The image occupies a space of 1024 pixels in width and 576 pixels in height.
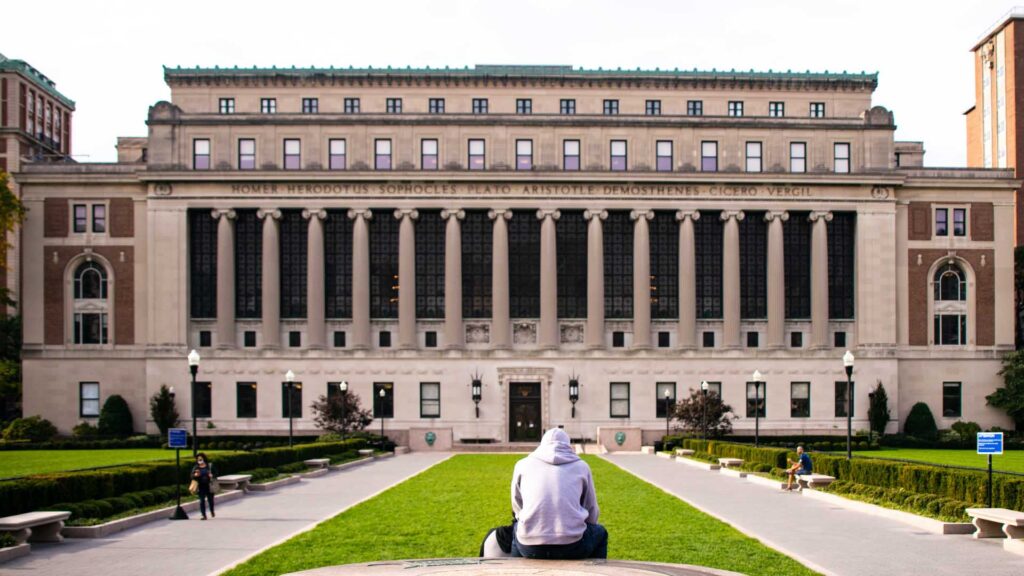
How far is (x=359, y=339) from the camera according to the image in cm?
7856

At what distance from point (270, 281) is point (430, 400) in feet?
44.0

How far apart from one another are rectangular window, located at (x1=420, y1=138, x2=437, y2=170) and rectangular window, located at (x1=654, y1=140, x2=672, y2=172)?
15.1 meters

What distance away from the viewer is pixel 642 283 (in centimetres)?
7888

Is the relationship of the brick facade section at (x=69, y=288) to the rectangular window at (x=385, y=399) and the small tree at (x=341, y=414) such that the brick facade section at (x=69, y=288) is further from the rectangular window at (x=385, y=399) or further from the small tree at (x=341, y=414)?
the rectangular window at (x=385, y=399)

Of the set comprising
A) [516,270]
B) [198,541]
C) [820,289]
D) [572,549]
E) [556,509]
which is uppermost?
[516,270]

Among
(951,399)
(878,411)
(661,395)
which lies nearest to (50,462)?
(661,395)

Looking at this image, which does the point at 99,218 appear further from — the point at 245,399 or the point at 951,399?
the point at 951,399

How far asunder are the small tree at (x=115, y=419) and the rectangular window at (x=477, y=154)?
2818 cm

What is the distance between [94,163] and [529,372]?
32.8 m

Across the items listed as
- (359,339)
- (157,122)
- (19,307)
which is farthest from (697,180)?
(19,307)

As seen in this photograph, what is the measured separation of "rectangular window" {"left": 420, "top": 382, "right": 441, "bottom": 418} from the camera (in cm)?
7844

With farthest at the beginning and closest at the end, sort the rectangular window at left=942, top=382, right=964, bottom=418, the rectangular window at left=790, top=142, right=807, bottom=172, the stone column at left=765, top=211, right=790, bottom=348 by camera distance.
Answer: the rectangular window at left=790, top=142, right=807, bottom=172, the rectangular window at left=942, top=382, right=964, bottom=418, the stone column at left=765, top=211, right=790, bottom=348

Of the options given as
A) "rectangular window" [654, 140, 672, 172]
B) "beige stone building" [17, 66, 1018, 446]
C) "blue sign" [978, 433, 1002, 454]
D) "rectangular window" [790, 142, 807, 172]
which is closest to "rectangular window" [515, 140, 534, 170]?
"beige stone building" [17, 66, 1018, 446]

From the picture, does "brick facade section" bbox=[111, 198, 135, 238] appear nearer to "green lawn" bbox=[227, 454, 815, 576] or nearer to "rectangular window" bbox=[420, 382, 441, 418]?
"rectangular window" bbox=[420, 382, 441, 418]
